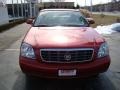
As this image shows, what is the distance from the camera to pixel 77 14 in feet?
23.4

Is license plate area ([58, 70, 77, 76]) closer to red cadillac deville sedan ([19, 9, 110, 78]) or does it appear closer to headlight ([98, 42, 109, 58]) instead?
red cadillac deville sedan ([19, 9, 110, 78])

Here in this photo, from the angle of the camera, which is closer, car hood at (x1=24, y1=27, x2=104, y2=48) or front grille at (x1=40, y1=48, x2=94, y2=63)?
front grille at (x1=40, y1=48, x2=94, y2=63)

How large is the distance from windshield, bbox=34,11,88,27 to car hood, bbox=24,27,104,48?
0.46 meters

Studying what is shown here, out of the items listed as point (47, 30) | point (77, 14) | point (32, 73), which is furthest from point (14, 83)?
point (77, 14)

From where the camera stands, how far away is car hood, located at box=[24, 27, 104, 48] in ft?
16.3

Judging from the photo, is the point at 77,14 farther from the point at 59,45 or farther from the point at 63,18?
the point at 59,45

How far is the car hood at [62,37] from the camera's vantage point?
196 inches

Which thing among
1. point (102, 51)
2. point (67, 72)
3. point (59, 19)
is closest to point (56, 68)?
point (67, 72)

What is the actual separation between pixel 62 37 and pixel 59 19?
5.02 ft

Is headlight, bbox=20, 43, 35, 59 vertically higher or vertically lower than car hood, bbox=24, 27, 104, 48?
lower

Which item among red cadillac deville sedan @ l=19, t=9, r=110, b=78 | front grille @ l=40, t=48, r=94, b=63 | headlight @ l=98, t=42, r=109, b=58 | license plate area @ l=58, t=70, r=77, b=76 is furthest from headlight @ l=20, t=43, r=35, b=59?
headlight @ l=98, t=42, r=109, b=58

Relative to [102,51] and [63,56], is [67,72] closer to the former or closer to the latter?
[63,56]

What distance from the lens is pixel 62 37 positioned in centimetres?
533

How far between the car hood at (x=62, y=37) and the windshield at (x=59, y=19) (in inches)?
18.0
